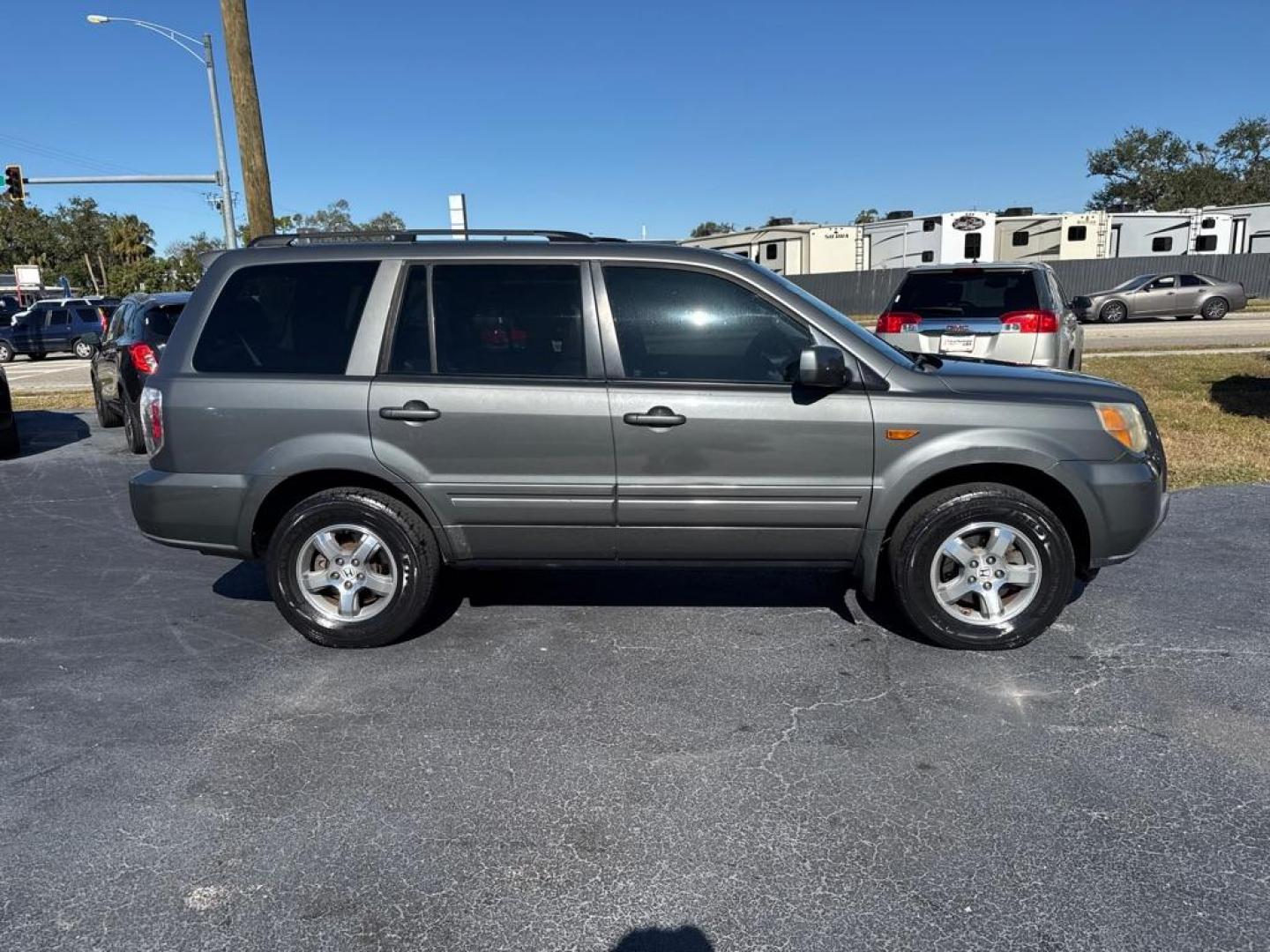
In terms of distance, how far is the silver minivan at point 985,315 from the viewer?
8.42m

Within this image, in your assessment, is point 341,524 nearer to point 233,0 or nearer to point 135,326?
point 135,326

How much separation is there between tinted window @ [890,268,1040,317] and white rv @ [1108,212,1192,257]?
29.0 m

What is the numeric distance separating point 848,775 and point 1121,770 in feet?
3.12

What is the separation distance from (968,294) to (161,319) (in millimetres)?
8123

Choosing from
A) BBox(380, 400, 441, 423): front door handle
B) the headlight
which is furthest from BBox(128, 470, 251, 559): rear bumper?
the headlight

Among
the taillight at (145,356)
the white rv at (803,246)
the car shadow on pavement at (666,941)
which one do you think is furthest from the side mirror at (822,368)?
the white rv at (803,246)

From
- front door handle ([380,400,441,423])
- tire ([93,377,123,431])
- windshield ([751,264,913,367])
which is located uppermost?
windshield ([751,264,913,367])

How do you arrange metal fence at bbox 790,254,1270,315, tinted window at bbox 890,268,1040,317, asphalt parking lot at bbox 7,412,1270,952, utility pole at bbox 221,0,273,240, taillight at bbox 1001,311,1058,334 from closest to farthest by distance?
1. asphalt parking lot at bbox 7,412,1270,952
2. taillight at bbox 1001,311,1058,334
3. tinted window at bbox 890,268,1040,317
4. utility pole at bbox 221,0,273,240
5. metal fence at bbox 790,254,1270,315

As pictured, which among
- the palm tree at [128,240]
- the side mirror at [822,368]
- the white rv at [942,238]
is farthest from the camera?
the palm tree at [128,240]

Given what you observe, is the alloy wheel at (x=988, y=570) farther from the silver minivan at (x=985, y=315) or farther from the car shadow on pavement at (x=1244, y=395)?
the car shadow on pavement at (x=1244, y=395)

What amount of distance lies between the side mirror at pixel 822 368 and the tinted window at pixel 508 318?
3.33ft

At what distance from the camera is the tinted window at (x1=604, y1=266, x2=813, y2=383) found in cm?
407

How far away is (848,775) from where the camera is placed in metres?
3.12

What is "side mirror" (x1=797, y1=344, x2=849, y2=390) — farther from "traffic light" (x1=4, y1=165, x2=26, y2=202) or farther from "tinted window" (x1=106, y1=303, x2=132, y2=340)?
"traffic light" (x1=4, y1=165, x2=26, y2=202)
